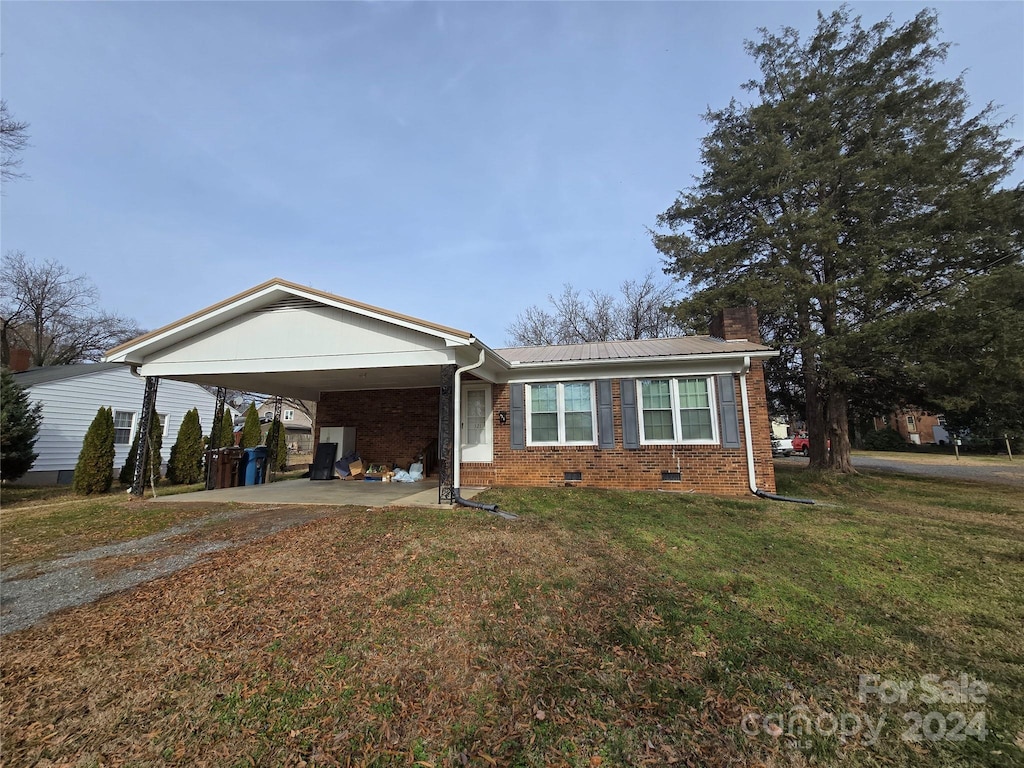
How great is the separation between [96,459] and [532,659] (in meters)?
13.0

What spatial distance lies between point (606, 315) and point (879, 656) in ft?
80.7

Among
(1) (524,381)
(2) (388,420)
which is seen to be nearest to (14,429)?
(2) (388,420)

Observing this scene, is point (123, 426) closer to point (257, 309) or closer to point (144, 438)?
point (144, 438)

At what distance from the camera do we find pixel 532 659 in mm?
2828

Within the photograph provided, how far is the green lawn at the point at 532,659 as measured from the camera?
212cm

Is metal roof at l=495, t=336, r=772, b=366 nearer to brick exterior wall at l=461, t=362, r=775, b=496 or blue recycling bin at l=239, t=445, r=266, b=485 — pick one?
brick exterior wall at l=461, t=362, r=775, b=496

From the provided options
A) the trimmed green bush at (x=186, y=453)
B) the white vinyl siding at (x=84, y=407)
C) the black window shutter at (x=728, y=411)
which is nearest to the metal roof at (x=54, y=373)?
the white vinyl siding at (x=84, y=407)

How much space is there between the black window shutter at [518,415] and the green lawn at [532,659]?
467cm

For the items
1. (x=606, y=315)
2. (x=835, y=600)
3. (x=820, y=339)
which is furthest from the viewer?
(x=606, y=315)

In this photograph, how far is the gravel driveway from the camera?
364cm

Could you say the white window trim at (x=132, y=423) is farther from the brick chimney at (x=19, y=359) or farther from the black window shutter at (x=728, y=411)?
the black window shutter at (x=728, y=411)

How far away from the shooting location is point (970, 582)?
13.9ft

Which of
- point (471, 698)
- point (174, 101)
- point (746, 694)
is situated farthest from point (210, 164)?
point (746, 694)

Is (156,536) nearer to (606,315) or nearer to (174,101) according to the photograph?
(174,101)
